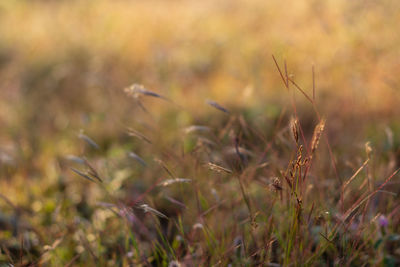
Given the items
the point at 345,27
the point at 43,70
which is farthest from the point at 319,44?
the point at 43,70

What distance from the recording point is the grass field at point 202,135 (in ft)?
3.98

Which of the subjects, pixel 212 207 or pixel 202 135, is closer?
pixel 212 207

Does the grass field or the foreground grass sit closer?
the foreground grass

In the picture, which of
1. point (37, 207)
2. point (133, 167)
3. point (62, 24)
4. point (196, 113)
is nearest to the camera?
point (37, 207)

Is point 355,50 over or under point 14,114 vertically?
over

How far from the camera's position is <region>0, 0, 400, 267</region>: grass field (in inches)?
47.8

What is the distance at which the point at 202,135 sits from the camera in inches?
82.7

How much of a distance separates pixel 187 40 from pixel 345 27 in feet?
4.92

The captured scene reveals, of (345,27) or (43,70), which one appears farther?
(43,70)

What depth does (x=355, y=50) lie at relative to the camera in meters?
2.78

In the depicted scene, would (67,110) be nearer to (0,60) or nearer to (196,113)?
(196,113)

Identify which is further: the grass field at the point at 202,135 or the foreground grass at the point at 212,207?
the grass field at the point at 202,135

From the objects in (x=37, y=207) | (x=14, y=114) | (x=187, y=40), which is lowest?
(x=37, y=207)

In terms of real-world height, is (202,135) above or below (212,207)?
below
